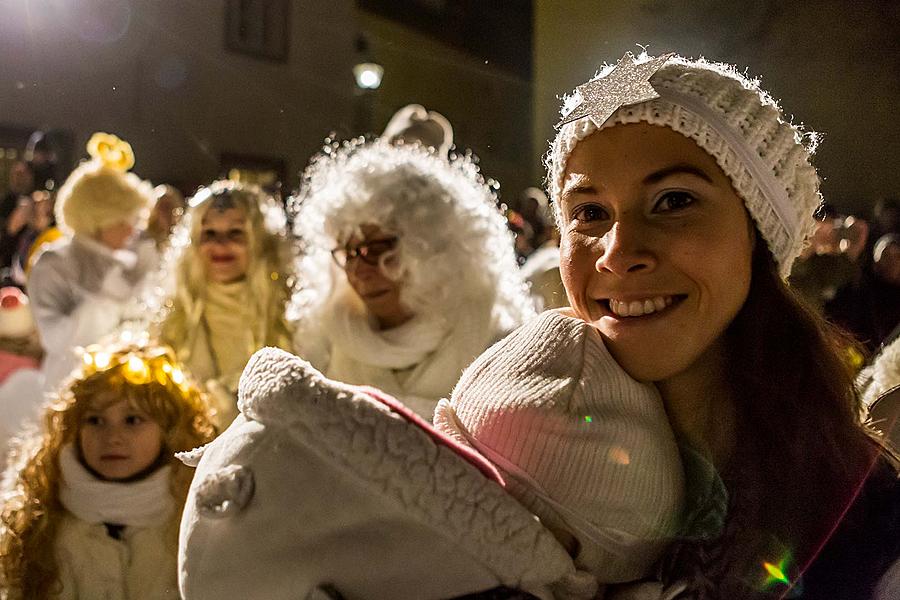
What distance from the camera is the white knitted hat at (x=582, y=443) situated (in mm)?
939

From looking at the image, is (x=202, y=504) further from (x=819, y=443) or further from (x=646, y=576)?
(x=819, y=443)

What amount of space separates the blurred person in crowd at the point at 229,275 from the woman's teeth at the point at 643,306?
166cm

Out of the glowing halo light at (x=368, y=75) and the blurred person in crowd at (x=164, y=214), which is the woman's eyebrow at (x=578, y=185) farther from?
the blurred person in crowd at (x=164, y=214)

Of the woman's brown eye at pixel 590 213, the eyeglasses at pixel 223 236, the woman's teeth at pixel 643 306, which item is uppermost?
the eyeglasses at pixel 223 236

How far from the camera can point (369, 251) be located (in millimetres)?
2346

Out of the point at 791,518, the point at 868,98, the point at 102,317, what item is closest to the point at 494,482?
the point at 791,518

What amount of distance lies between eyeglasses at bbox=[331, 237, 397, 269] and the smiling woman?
125 cm

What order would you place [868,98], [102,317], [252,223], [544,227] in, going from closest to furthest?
[868,98] < [544,227] < [252,223] < [102,317]

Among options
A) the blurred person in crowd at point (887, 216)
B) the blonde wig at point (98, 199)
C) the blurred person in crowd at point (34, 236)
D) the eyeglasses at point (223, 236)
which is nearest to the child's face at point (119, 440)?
the eyeglasses at point (223, 236)

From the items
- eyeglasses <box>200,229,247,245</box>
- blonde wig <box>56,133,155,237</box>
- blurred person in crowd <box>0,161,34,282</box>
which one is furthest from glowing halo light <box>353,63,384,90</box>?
blurred person in crowd <box>0,161,34,282</box>

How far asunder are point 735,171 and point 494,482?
43cm

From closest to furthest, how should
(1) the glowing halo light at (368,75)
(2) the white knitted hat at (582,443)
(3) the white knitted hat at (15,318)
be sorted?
(2) the white knitted hat at (582,443) → (1) the glowing halo light at (368,75) → (3) the white knitted hat at (15,318)

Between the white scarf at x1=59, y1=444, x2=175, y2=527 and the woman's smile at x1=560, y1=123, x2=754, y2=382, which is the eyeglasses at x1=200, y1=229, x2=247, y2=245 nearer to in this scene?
the white scarf at x1=59, y1=444, x2=175, y2=527

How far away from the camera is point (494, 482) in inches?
36.6
